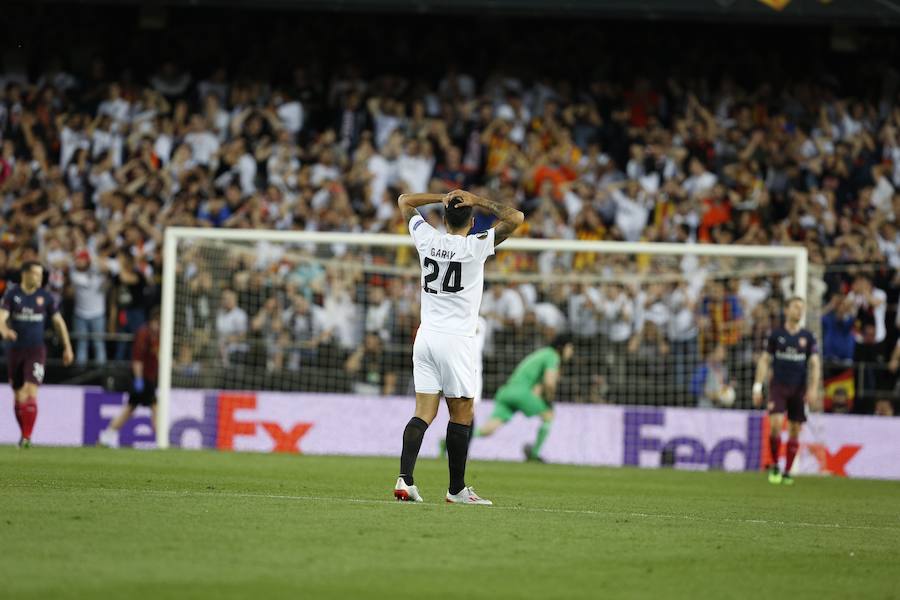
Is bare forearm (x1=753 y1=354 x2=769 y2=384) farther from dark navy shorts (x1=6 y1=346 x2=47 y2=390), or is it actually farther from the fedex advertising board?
dark navy shorts (x1=6 y1=346 x2=47 y2=390)

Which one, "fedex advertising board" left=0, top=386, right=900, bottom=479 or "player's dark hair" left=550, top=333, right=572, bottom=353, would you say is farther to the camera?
"fedex advertising board" left=0, top=386, right=900, bottom=479

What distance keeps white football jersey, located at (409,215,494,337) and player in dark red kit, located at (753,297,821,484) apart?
27.9ft

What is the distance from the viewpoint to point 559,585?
7.08 metres

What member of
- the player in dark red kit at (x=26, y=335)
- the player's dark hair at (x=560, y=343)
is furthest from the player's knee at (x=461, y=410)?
the player's dark hair at (x=560, y=343)

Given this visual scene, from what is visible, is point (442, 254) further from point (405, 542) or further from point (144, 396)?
point (144, 396)

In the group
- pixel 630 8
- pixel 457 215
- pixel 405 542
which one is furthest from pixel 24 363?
pixel 630 8

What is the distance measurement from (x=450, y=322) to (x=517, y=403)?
1008 centimetres

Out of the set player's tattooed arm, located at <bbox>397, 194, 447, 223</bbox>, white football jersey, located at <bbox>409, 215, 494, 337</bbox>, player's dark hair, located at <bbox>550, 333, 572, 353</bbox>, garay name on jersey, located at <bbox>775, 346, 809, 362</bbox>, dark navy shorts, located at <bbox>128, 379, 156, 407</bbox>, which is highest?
player's tattooed arm, located at <bbox>397, 194, 447, 223</bbox>

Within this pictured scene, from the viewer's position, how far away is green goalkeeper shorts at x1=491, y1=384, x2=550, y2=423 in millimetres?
20766

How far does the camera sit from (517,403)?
20.9 metres

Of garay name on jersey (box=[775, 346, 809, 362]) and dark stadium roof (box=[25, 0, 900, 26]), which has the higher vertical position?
dark stadium roof (box=[25, 0, 900, 26])

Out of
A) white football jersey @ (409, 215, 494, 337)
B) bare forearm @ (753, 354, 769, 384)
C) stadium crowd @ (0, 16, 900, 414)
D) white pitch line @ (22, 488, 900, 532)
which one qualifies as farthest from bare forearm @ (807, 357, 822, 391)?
white football jersey @ (409, 215, 494, 337)

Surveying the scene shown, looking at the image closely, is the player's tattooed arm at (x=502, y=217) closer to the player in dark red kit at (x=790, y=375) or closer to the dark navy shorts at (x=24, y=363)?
the player in dark red kit at (x=790, y=375)

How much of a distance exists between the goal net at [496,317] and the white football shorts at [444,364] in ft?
35.5
